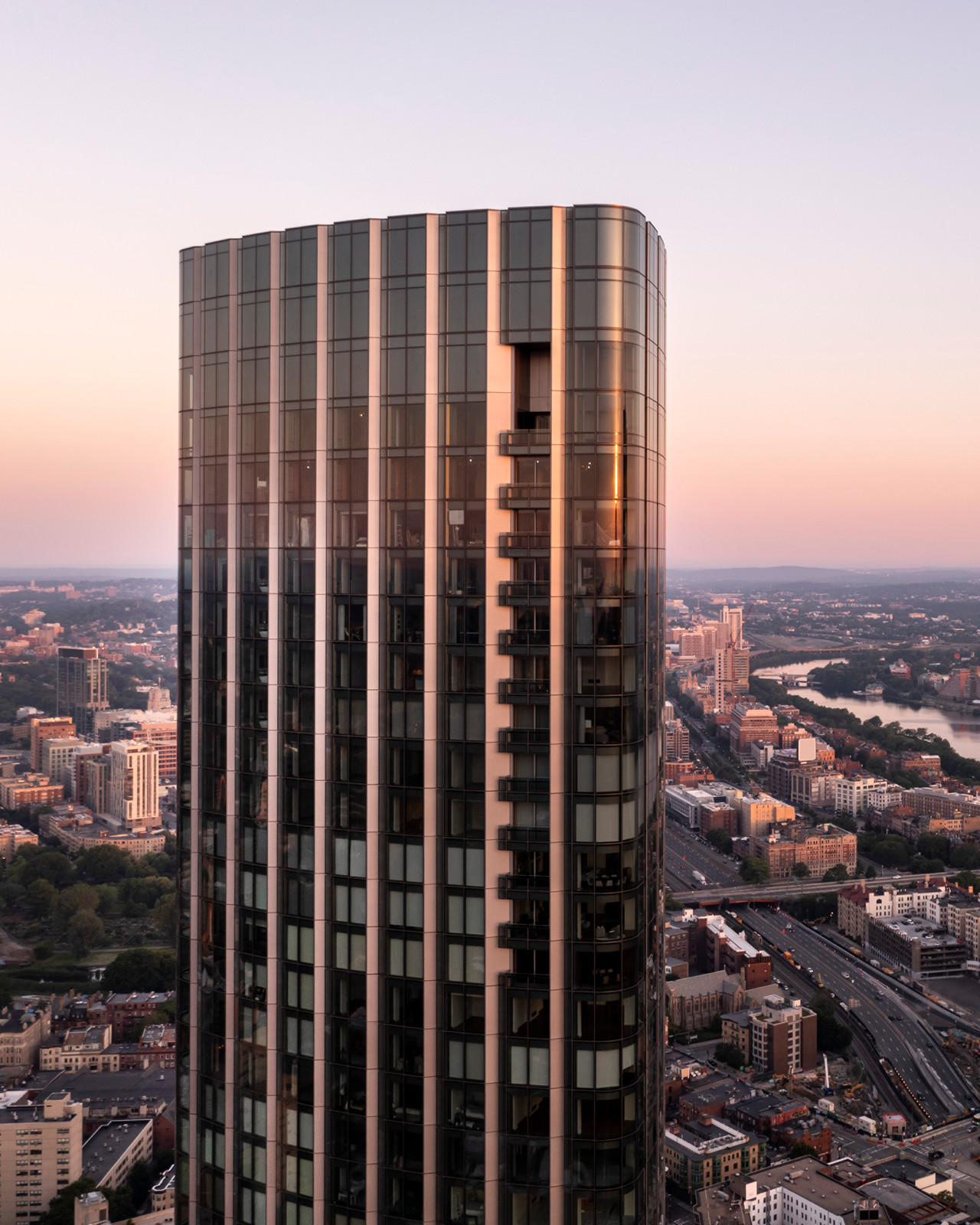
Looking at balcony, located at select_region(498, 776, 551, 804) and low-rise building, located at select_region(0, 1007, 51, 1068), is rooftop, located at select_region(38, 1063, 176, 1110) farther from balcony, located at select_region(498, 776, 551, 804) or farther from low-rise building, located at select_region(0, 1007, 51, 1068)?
balcony, located at select_region(498, 776, 551, 804)

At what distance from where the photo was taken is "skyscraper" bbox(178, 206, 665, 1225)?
12.0 meters

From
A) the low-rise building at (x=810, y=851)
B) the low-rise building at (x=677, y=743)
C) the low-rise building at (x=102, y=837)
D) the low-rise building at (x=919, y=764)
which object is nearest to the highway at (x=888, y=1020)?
the low-rise building at (x=810, y=851)

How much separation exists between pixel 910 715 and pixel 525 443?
13650cm

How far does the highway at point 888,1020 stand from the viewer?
45728mm

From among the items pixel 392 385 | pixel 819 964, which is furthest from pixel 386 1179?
pixel 819 964

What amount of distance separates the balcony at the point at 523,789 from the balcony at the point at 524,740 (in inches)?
13.0

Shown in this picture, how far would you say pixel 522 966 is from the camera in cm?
1203

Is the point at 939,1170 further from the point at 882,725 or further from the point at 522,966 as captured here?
the point at 882,725

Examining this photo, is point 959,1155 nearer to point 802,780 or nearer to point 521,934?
point 521,934

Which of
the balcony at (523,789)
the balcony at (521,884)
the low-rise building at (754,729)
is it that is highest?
the balcony at (523,789)

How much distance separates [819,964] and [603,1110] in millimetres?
56458

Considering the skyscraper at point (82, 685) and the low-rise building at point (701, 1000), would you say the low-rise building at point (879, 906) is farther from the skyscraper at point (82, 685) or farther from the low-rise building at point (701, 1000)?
the skyscraper at point (82, 685)

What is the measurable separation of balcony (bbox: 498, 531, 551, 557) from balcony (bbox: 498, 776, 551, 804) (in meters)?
2.62

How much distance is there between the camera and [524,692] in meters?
12.1
